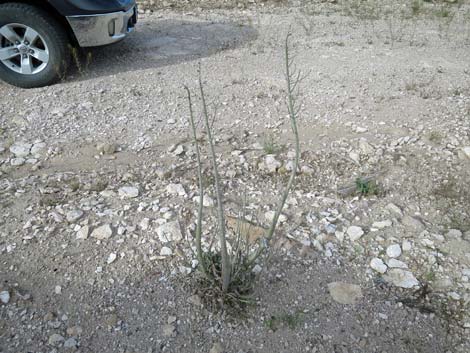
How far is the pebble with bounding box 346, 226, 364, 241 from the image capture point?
8.96 feet

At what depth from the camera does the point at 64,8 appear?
14.0 feet

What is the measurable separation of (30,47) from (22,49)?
0.09 metres

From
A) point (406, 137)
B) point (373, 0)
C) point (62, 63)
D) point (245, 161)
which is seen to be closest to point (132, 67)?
point (62, 63)

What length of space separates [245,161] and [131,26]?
112 inches

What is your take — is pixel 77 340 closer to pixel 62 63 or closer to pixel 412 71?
pixel 62 63

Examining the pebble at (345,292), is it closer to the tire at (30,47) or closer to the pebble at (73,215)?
the pebble at (73,215)

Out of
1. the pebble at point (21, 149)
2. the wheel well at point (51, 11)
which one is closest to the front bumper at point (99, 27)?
the wheel well at point (51, 11)

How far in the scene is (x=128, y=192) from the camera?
119 inches

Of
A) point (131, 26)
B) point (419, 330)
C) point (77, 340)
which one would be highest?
point (131, 26)

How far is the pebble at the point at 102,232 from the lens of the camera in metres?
2.64

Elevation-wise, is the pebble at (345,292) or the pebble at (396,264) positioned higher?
the pebble at (396,264)

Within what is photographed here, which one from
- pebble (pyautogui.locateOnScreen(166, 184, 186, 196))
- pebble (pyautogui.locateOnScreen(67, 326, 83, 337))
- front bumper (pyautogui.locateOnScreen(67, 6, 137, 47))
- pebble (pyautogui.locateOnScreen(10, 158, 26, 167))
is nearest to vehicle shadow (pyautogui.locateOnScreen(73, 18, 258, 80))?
front bumper (pyautogui.locateOnScreen(67, 6, 137, 47))

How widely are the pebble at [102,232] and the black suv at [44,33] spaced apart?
2529 millimetres

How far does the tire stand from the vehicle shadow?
0.34m
